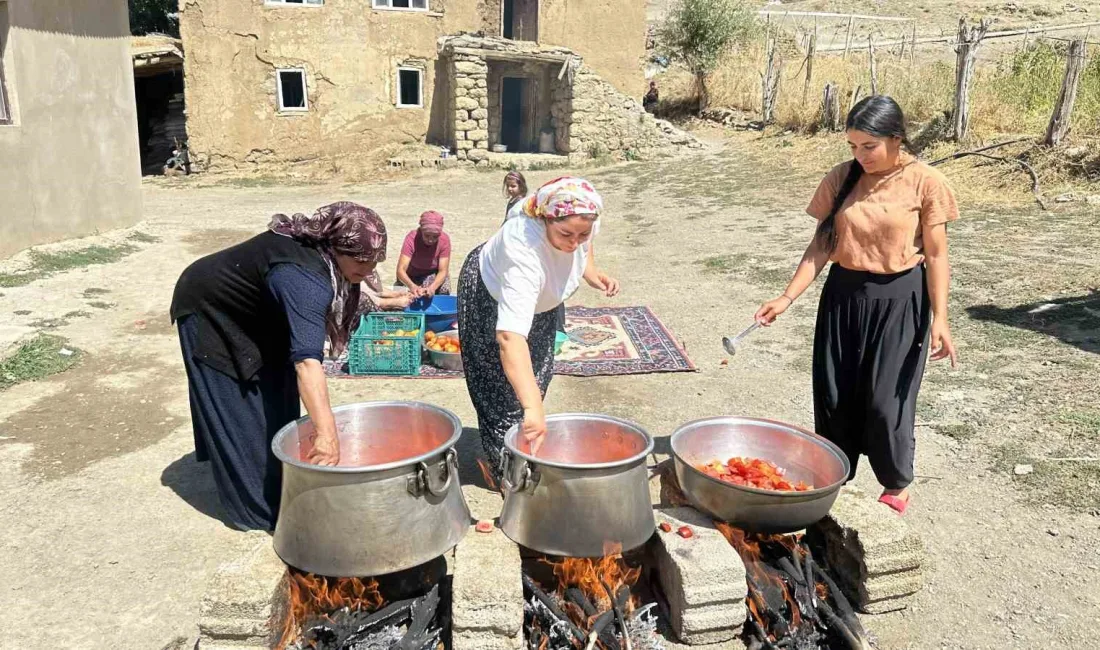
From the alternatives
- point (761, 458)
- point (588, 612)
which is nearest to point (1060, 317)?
point (761, 458)

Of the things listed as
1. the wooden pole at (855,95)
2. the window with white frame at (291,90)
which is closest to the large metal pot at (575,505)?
the wooden pole at (855,95)

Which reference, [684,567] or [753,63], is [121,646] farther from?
[753,63]

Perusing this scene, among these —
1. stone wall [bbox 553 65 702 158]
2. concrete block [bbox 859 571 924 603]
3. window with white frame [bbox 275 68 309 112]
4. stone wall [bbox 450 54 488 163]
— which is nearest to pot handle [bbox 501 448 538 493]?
concrete block [bbox 859 571 924 603]

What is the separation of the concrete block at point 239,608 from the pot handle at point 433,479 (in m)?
0.49

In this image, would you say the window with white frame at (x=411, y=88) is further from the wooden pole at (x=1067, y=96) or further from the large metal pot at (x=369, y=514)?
the large metal pot at (x=369, y=514)

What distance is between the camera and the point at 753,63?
2073cm

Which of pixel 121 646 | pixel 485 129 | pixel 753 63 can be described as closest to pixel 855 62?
pixel 753 63

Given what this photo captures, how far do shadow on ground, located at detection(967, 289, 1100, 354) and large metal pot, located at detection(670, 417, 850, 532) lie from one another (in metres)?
3.48

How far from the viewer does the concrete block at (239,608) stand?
7.43ft

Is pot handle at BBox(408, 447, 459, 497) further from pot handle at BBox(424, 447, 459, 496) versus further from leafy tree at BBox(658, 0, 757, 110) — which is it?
leafy tree at BBox(658, 0, 757, 110)

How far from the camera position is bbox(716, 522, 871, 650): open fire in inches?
99.3

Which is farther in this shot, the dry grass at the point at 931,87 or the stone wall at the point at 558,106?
the stone wall at the point at 558,106

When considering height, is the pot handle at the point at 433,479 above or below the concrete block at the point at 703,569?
above

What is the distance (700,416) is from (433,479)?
8.47 feet
